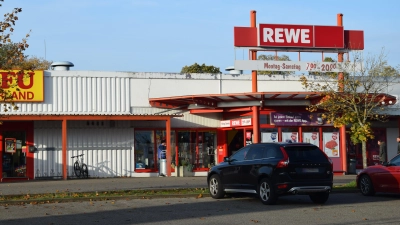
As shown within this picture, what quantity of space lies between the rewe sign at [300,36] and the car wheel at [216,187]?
12.7 meters

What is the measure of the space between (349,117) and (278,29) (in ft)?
27.9

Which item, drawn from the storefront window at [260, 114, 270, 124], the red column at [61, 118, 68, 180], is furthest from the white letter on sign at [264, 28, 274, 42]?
the red column at [61, 118, 68, 180]

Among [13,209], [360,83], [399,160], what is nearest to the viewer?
[13,209]

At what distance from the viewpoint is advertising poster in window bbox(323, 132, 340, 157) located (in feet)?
101

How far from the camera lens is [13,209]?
52.1 ft

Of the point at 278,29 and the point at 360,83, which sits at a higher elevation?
the point at 278,29

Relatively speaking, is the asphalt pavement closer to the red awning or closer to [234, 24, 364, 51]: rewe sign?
the red awning

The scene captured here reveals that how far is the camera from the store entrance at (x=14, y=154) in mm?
29297

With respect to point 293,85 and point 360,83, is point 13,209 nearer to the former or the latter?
point 360,83

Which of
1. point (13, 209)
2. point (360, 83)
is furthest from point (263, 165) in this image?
point (360, 83)

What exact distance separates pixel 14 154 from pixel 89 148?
3475mm

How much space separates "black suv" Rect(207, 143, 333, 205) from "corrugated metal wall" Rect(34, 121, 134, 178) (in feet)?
45.6

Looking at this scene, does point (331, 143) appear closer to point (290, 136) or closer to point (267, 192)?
point (290, 136)

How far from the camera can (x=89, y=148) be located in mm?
30156
